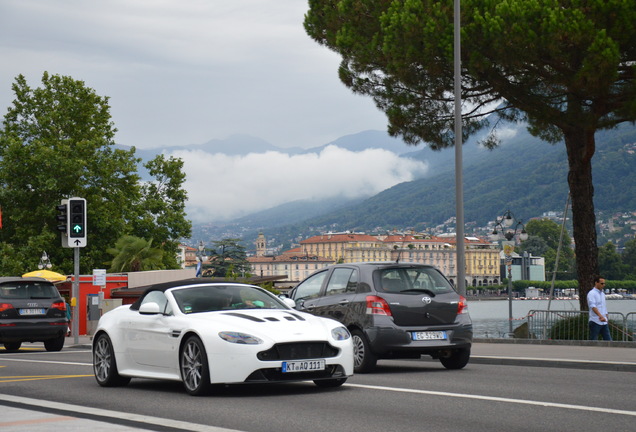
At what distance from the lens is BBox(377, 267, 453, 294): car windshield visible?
15000mm

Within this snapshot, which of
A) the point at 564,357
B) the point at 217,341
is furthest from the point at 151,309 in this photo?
the point at 564,357

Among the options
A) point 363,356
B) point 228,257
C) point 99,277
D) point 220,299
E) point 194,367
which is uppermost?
point 228,257

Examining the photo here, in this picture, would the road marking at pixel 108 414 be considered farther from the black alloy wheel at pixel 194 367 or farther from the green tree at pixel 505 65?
the green tree at pixel 505 65

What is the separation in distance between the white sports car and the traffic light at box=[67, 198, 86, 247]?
14.8m

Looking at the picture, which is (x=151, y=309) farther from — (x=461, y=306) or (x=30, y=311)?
(x=30, y=311)

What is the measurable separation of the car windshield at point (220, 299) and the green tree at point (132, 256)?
4302 centimetres

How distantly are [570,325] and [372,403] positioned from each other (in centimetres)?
1720

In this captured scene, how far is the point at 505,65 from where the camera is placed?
2734 centimetres

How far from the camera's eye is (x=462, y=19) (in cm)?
2725

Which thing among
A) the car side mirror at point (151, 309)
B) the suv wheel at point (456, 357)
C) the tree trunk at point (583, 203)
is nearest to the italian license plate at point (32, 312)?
the suv wheel at point (456, 357)

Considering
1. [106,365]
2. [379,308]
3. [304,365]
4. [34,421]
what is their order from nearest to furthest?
1. [34,421]
2. [304,365]
3. [106,365]
4. [379,308]

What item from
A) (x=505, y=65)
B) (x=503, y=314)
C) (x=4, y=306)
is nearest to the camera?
(x=4, y=306)

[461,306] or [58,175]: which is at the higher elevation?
[58,175]

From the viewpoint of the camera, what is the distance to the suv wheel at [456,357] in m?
15.3
